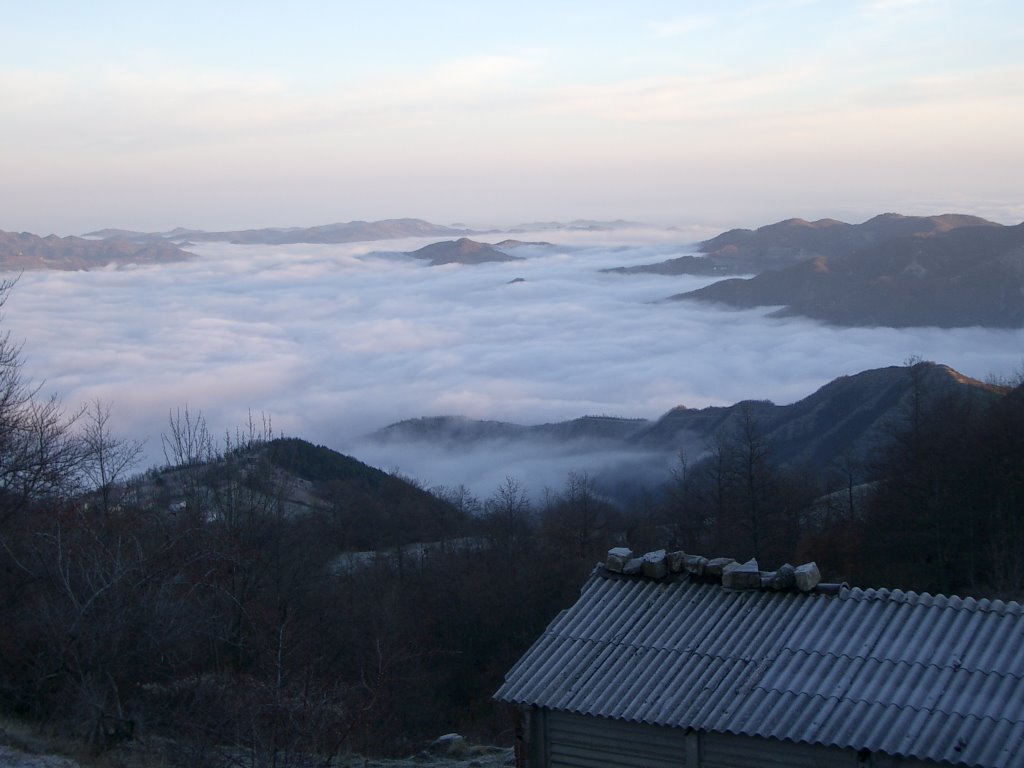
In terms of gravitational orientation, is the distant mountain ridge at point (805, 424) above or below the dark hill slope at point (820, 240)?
below

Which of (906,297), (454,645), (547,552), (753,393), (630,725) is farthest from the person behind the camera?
(906,297)

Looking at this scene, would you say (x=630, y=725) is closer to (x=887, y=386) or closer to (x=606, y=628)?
(x=606, y=628)

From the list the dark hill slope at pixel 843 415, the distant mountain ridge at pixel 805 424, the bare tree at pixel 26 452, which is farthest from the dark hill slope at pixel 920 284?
the bare tree at pixel 26 452

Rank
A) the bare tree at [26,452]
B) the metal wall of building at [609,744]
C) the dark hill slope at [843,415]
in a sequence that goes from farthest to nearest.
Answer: the dark hill slope at [843,415]
the bare tree at [26,452]
the metal wall of building at [609,744]

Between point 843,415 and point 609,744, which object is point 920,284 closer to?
point 843,415

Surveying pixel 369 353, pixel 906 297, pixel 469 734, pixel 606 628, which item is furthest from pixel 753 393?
pixel 606 628

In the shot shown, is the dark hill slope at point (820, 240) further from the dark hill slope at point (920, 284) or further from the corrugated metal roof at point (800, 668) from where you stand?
the corrugated metal roof at point (800, 668)

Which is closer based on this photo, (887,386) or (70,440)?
(70,440)
